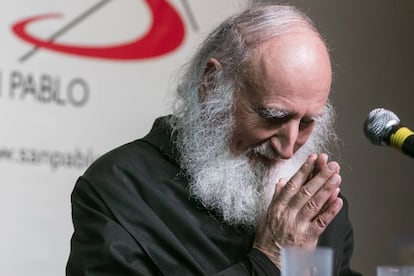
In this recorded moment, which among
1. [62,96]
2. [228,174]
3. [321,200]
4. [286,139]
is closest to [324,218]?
[321,200]

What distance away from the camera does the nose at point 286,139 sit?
87.2 inches

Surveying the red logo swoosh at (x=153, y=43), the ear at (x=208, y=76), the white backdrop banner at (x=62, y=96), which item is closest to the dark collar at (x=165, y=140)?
the ear at (x=208, y=76)

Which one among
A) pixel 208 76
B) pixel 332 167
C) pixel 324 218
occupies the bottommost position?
pixel 324 218

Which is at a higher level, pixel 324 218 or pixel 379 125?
pixel 379 125

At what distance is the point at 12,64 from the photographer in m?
2.95

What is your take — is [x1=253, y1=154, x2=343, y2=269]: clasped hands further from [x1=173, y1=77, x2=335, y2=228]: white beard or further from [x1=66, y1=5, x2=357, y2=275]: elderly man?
[x1=173, y1=77, x2=335, y2=228]: white beard

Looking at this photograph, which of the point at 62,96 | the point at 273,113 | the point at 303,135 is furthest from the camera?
the point at 62,96

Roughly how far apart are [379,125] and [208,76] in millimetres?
751

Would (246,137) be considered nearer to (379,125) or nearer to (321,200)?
(321,200)

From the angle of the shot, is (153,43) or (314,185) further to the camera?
(153,43)

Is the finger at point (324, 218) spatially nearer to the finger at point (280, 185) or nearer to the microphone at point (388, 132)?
the finger at point (280, 185)

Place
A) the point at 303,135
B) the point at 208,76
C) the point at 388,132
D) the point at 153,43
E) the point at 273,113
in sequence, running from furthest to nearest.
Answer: the point at 153,43 → the point at 208,76 → the point at 303,135 → the point at 273,113 → the point at 388,132

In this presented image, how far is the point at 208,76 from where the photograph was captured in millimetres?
2416

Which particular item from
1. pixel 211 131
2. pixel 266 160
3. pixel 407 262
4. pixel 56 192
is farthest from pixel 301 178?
pixel 56 192
